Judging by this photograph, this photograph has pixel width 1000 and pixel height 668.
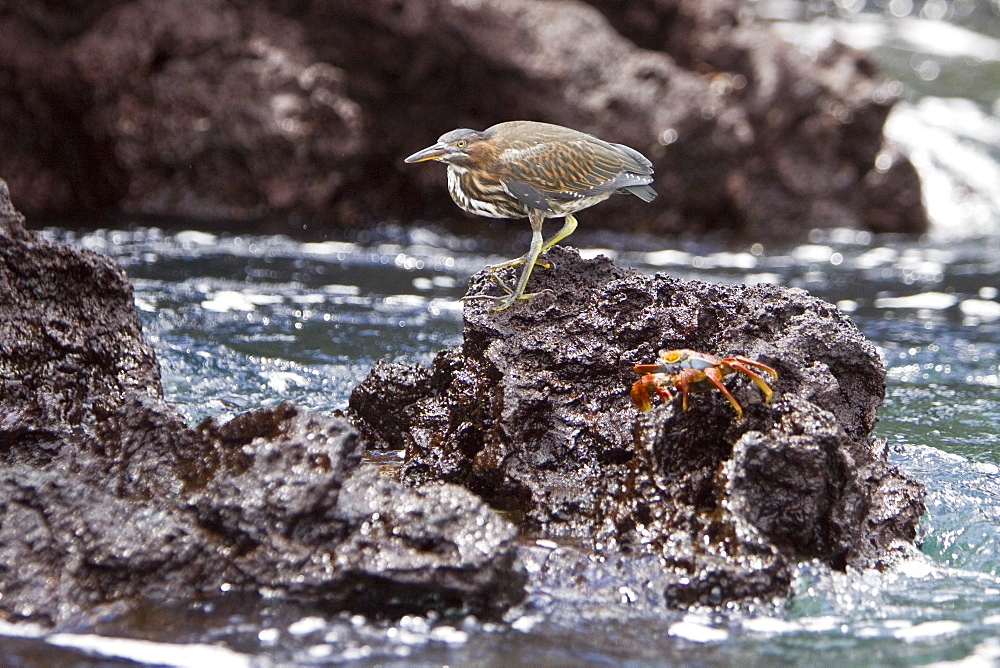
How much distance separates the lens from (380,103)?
384 inches

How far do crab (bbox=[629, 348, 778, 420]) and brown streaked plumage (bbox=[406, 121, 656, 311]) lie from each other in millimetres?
806

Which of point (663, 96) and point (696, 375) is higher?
point (663, 96)

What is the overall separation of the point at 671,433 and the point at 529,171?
1.34 m

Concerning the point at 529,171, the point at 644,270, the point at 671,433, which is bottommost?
the point at 671,433

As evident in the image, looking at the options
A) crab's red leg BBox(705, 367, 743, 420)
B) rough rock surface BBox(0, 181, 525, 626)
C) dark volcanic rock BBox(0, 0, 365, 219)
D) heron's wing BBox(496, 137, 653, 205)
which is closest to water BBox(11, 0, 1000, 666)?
rough rock surface BBox(0, 181, 525, 626)

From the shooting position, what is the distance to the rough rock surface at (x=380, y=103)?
354 inches

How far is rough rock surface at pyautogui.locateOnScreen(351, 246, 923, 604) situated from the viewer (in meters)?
3.35

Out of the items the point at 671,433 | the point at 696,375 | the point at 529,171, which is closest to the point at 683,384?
the point at 696,375

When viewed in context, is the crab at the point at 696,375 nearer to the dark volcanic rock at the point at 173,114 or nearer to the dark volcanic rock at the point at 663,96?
the dark volcanic rock at the point at 663,96

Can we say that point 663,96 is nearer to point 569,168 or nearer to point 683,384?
point 569,168

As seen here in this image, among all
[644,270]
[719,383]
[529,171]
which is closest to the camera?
[719,383]

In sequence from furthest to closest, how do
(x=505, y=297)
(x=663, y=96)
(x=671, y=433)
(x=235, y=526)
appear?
(x=663, y=96) → (x=505, y=297) → (x=671, y=433) → (x=235, y=526)

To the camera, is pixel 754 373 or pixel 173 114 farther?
pixel 173 114

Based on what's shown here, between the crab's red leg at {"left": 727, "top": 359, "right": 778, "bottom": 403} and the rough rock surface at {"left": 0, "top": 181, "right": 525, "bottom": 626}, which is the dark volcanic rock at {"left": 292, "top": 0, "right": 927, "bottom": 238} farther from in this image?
the rough rock surface at {"left": 0, "top": 181, "right": 525, "bottom": 626}
